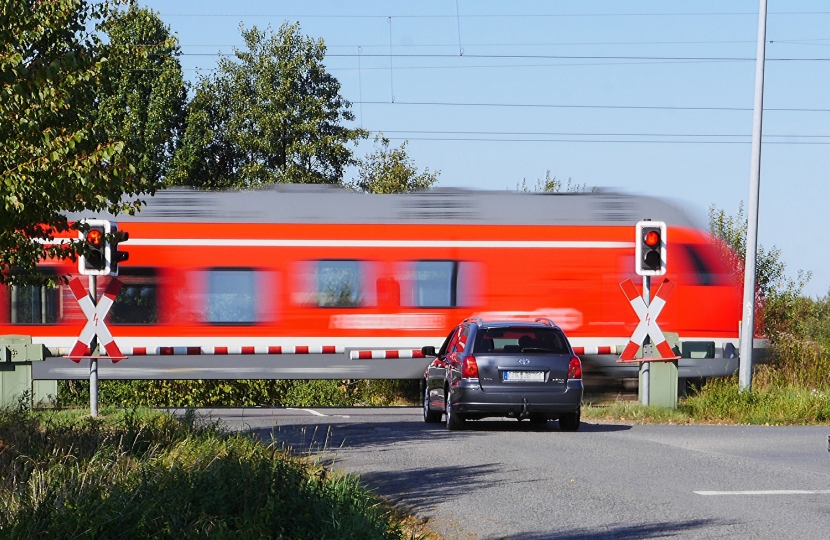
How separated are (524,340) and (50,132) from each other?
7.39m

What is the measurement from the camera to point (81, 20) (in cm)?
1274

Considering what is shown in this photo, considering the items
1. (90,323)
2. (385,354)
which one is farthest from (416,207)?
(90,323)

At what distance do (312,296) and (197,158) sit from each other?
90.4 feet

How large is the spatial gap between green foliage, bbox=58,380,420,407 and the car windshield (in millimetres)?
10513

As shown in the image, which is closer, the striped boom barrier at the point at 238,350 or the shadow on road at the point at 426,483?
the shadow on road at the point at 426,483

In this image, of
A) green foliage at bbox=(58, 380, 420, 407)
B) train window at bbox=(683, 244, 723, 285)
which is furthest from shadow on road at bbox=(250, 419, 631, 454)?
green foliage at bbox=(58, 380, 420, 407)

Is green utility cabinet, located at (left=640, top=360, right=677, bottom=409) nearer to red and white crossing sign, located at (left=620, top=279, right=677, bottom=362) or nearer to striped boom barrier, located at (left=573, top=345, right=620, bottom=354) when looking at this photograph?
red and white crossing sign, located at (left=620, top=279, right=677, bottom=362)

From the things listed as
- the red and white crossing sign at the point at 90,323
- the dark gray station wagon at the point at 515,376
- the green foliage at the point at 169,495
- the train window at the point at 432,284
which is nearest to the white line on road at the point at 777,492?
the green foliage at the point at 169,495

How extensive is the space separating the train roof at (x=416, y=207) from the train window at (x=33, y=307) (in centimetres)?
203

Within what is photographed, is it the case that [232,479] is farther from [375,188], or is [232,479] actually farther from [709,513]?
[375,188]

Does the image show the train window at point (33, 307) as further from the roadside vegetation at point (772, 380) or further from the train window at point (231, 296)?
the roadside vegetation at point (772, 380)

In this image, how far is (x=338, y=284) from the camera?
24.5 m

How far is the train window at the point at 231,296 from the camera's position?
24.2 m

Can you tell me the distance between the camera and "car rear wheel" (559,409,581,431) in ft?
54.9
